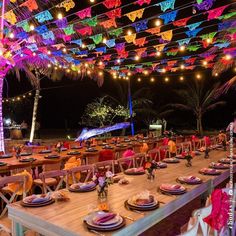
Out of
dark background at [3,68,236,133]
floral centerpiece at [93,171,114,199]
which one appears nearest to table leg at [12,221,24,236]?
floral centerpiece at [93,171,114,199]

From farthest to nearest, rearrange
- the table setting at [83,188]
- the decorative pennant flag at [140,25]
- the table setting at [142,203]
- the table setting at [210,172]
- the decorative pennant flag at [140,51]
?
1. the decorative pennant flag at [140,51]
2. the decorative pennant flag at [140,25]
3. the table setting at [210,172]
4. the table setting at [83,188]
5. the table setting at [142,203]

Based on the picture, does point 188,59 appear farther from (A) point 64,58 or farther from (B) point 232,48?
(A) point 64,58

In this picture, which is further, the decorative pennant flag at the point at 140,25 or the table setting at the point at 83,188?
the decorative pennant flag at the point at 140,25

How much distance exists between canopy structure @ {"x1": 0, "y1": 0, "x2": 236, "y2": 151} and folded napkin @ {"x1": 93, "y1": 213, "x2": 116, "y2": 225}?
12.1 feet

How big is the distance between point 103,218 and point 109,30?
5.38m

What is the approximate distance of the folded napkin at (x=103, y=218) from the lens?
2189 millimetres

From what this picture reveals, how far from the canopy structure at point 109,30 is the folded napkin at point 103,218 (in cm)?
368

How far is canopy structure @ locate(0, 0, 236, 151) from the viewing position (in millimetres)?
5516

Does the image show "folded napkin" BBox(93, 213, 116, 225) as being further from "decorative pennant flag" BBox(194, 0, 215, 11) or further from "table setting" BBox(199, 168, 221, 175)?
"decorative pennant flag" BBox(194, 0, 215, 11)

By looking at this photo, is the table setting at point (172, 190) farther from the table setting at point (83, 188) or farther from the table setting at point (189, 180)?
the table setting at point (83, 188)

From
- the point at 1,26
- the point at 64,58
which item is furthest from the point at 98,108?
the point at 1,26

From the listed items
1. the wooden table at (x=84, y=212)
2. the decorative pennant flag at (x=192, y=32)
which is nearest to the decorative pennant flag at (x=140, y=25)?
the decorative pennant flag at (x=192, y=32)

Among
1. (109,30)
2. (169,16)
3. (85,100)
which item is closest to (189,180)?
(169,16)

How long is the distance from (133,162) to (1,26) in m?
4.65
